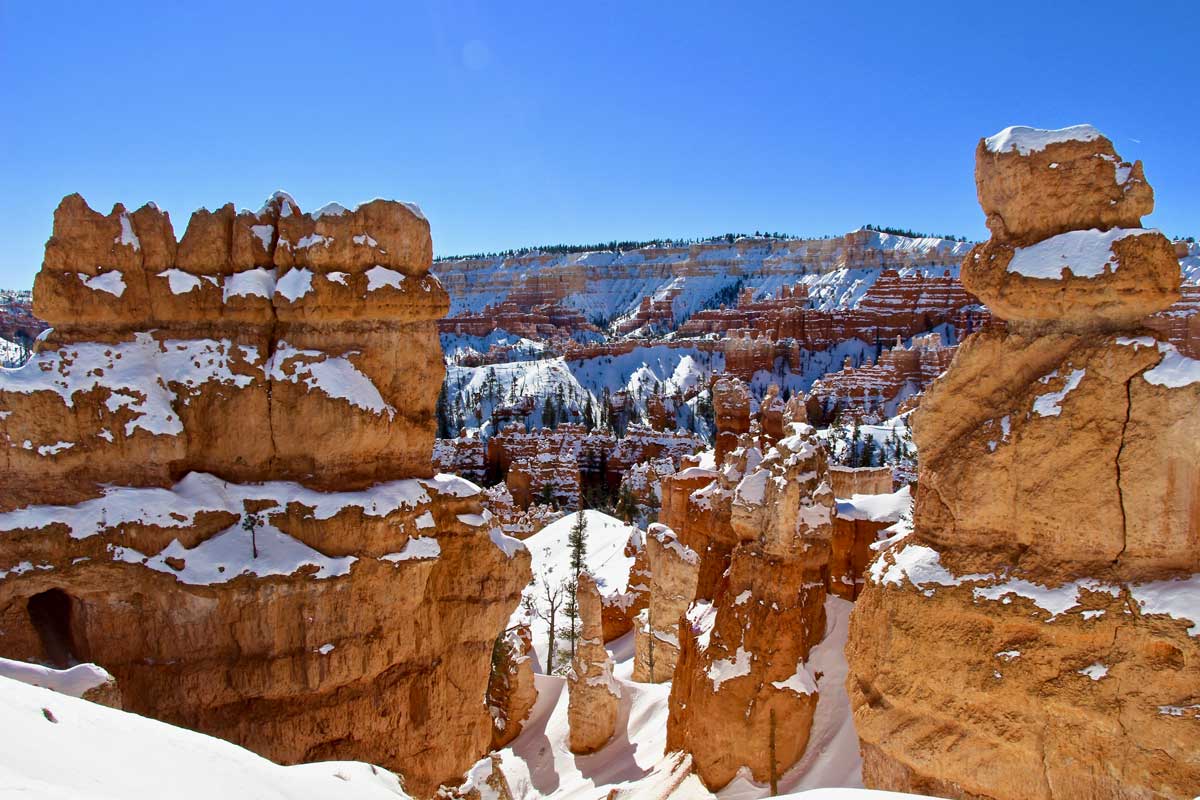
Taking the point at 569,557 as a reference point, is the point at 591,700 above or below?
above

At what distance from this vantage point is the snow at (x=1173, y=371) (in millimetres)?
6137

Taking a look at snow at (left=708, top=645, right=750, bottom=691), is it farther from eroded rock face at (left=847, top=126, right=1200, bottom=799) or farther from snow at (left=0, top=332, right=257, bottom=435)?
snow at (left=0, top=332, right=257, bottom=435)

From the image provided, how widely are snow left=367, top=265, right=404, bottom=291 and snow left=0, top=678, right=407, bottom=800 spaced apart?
6.66 metres

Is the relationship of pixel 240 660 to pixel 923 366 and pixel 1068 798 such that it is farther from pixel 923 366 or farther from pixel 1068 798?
pixel 923 366

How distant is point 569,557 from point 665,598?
13.3 m

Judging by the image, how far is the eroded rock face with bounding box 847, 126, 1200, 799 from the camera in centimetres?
603

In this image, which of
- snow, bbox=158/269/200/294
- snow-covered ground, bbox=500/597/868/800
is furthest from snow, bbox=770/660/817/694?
snow, bbox=158/269/200/294

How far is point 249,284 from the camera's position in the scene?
35.6ft

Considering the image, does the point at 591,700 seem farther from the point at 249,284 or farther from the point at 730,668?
the point at 249,284

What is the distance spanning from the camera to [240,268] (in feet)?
36.3

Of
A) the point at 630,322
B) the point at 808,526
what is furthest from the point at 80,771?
the point at 630,322

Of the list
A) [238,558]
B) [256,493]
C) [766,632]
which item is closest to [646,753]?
[766,632]

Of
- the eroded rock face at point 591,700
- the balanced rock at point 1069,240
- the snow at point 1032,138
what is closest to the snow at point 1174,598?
the balanced rock at point 1069,240

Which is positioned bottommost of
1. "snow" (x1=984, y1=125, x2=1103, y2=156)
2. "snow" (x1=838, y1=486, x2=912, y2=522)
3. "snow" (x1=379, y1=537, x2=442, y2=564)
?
"snow" (x1=838, y1=486, x2=912, y2=522)
